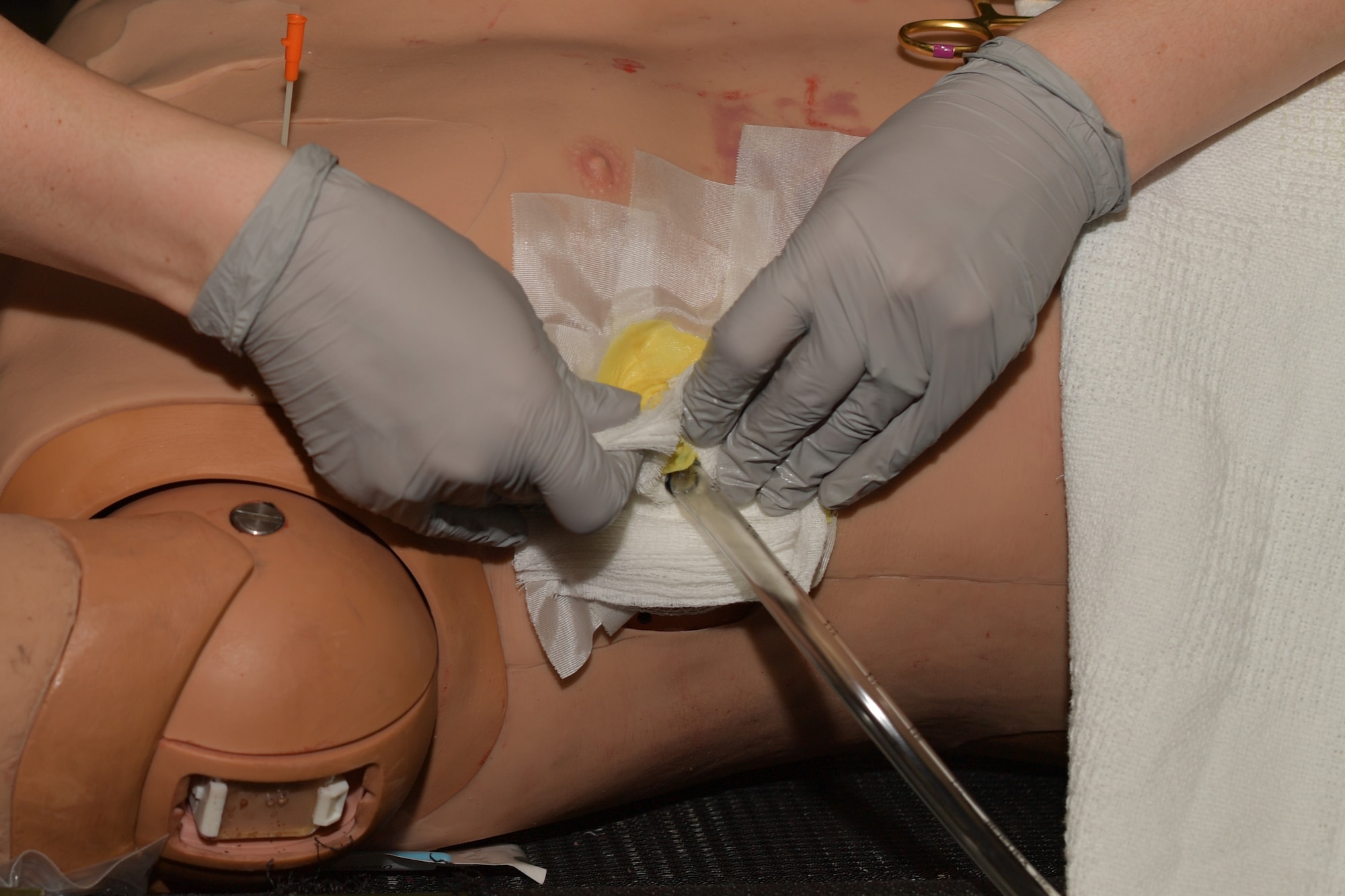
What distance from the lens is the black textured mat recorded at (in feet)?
3.85

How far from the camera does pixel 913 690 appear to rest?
3.78ft

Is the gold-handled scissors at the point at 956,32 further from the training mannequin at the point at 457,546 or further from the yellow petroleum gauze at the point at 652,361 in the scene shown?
the yellow petroleum gauze at the point at 652,361

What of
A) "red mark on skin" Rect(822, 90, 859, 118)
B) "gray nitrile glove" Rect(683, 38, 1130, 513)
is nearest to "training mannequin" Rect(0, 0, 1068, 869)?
"red mark on skin" Rect(822, 90, 859, 118)

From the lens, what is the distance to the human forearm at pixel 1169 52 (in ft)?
3.14

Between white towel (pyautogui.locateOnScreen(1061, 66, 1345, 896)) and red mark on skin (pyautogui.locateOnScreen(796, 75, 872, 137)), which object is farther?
red mark on skin (pyautogui.locateOnScreen(796, 75, 872, 137))

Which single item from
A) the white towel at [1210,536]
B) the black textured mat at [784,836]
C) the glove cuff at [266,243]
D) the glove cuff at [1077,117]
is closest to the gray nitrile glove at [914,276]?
the glove cuff at [1077,117]

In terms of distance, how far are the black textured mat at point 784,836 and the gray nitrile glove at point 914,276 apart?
0.50 m

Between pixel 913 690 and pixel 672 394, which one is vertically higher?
pixel 672 394

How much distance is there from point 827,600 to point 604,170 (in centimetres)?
50

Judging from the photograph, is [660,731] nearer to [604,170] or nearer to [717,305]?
[717,305]

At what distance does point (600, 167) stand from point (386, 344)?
1.00 ft

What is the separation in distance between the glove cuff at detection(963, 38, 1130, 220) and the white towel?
8 cm

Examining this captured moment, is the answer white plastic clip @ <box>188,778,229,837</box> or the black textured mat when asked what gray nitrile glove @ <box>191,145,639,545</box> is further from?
the black textured mat

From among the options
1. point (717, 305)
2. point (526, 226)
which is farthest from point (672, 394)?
point (526, 226)
